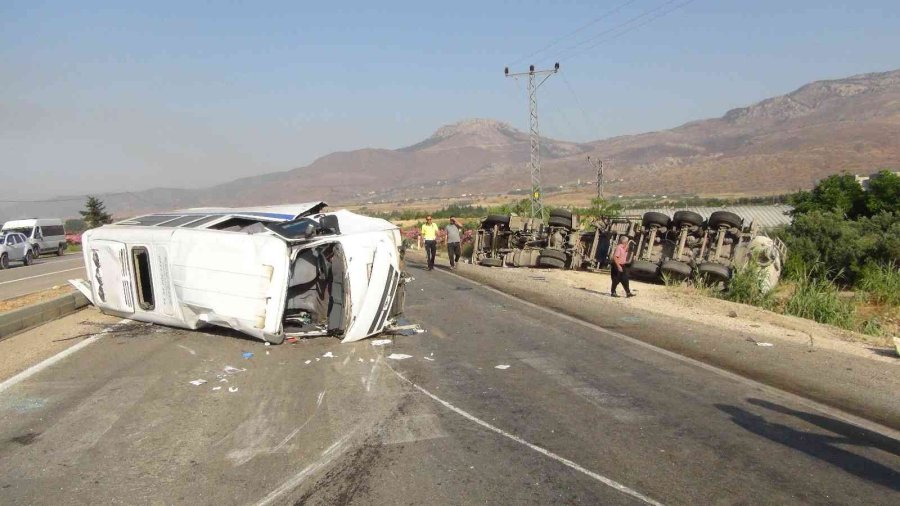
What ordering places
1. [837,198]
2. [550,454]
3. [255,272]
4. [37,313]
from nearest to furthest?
[550,454], [255,272], [37,313], [837,198]

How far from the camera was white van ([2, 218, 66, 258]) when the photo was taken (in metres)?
36.9

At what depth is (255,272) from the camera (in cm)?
954

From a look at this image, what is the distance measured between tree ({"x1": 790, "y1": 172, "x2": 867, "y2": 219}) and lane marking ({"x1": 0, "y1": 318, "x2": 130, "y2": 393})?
26.4 m

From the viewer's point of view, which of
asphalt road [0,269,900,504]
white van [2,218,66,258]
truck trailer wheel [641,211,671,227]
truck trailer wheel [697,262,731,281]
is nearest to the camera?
asphalt road [0,269,900,504]

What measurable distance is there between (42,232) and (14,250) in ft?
29.7

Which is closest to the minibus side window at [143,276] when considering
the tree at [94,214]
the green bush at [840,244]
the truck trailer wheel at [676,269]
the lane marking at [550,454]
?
the lane marking at [550,454]

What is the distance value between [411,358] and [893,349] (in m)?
7.13

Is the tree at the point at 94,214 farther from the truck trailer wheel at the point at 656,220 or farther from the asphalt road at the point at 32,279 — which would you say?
the truck trailer wheel at the point at 656,220

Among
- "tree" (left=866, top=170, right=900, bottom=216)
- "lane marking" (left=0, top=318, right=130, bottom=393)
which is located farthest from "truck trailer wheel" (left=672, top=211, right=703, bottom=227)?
"lane marking" (left=0, top=318, right=130, bottom=393)

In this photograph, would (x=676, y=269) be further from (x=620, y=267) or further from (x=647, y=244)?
(x=620, y=267)

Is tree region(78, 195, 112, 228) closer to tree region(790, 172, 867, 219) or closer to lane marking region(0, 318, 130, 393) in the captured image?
tree region(790, 172, 867, 219)

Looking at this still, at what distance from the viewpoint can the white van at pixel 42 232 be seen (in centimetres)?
3692

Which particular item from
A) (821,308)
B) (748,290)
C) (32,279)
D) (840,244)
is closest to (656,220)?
(748,290)

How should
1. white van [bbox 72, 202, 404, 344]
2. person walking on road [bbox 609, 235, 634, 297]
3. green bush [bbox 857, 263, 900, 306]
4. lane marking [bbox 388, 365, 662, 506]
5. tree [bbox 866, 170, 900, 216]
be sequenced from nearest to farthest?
Result: lane marking [bbox 388, 365, 662, 506] → white van [bbox 72, 202, 404, 344] → person walking on road [bbox 609, 235, 634, 297] → green bush [bbox 857, 263, 900, 306] → tree [bbox 866, 170, 900, 216]
